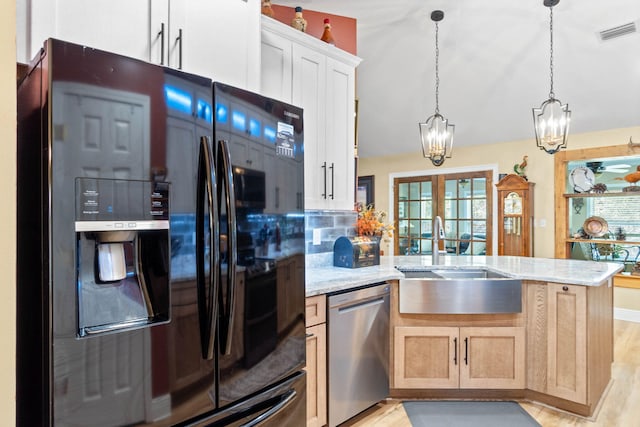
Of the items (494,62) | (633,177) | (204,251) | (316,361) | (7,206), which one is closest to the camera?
(7,206)

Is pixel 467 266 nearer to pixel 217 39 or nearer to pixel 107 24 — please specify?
pixel 217 39

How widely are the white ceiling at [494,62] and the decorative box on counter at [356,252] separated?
196 cm

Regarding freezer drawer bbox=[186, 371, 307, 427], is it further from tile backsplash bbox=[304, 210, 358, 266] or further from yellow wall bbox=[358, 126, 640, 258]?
yellow wall bbox=[358, 126, 640, 258]

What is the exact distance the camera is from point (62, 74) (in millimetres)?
977

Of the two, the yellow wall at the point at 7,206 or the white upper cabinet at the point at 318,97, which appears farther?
the white upper cabinet at the point at 318,97

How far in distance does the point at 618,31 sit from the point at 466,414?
143 inches

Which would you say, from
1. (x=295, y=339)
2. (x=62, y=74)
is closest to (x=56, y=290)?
(x=62, y=74)

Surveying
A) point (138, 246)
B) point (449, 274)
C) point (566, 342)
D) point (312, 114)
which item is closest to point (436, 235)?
point (449, 274)

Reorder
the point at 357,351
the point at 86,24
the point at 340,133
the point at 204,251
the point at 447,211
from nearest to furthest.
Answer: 1. the point at 204,251
2. the point at 86,24
3. the point at 357,351
4. the point at 340,133
5. the point at 447,211

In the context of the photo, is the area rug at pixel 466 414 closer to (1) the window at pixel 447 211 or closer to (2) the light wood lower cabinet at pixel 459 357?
(2) the light wood lower cabinet at pixel 459 357

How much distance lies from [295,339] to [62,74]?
1.21 metres

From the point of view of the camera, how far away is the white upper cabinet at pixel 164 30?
1282 mm

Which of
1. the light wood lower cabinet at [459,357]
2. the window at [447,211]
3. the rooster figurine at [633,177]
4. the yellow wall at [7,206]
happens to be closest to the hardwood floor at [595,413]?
the light wood lower cabinet at [459,357]

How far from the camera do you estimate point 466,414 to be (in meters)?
2.46
